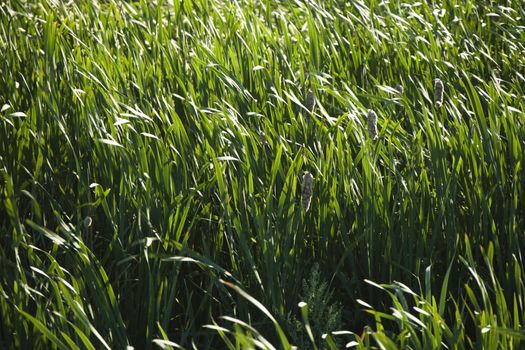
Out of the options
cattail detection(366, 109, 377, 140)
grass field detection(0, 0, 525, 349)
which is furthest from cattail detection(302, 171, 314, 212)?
cattail detection(366, 109, 377, 140)

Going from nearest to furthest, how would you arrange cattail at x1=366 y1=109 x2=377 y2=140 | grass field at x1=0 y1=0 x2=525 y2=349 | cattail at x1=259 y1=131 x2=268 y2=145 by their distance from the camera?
1. grass field at x1=0 y1=0 x2=525 y2=349
2. cattail at x1=366 y1=109 x2=377 y2=140
3. cattail at x1=259 y1=131 x2=268 y2=145

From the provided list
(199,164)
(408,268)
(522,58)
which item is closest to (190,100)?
(199,164)

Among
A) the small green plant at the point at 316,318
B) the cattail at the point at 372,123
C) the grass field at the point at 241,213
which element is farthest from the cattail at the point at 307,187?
the cattail at the point at 372,123

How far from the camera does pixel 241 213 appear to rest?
195 cm

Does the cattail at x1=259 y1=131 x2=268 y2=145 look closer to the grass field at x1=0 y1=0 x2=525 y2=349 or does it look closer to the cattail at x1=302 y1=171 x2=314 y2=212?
the grass field at x1=0 y1=0 x2=525 y2=349

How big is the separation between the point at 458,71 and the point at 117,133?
1.40m

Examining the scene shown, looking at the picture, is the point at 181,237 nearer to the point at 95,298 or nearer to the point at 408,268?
the point at 95,298

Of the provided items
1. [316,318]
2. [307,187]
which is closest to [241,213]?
[307,187]

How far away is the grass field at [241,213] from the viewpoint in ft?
5.51

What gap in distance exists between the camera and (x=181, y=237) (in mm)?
2068

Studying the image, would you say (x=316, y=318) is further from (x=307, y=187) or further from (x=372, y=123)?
(x=372, y=123)

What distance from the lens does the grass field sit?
1.68 meters

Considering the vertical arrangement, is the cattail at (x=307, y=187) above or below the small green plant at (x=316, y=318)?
above

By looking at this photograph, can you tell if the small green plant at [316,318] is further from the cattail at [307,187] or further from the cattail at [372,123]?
the cattail at [372,123]
